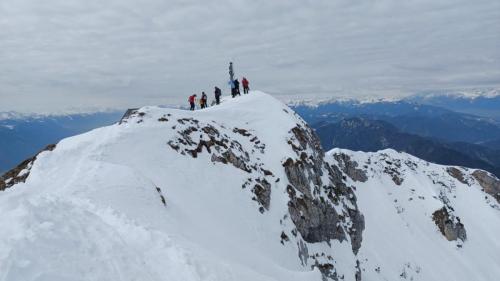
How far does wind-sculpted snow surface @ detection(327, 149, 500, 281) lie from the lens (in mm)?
85375

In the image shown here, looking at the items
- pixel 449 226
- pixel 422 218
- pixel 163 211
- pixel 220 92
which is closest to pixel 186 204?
pixel 163 211

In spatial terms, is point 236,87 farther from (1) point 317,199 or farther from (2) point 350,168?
(2) point 350,168

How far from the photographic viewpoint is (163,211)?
2342cm

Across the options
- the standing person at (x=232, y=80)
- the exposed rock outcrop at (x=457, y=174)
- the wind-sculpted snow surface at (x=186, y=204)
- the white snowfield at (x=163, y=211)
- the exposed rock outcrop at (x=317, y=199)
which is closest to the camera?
the white snowfield at (x=163, y=211)

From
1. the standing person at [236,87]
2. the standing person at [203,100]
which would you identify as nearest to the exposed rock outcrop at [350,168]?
the standing person at [236,87]

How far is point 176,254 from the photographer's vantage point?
631 inches

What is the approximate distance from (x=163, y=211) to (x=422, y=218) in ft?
322

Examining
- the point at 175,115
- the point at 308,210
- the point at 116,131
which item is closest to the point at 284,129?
the point at 308,210

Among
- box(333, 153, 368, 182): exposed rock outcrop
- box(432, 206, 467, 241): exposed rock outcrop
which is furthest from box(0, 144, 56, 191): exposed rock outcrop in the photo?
box(432, 206, 467, 241): exposed rock outcrop

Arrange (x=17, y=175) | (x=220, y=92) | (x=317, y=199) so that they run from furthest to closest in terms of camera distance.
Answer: (x=220, y=92) < (x=317, y=199) < (x=17, y=175)

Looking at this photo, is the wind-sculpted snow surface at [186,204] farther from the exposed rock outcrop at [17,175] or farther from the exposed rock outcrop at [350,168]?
the exposed rock outcrop at [350,168]

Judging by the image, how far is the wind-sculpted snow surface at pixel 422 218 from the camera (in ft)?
280

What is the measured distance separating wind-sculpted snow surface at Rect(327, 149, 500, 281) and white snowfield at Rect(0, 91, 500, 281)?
5.01 metres

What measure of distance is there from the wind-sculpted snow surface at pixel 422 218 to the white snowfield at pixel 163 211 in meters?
5.01
